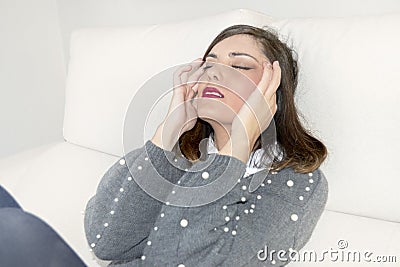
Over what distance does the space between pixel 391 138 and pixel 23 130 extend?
1.68 metres

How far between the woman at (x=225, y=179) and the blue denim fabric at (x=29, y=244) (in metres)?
0.11

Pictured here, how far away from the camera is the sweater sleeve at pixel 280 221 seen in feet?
2.98

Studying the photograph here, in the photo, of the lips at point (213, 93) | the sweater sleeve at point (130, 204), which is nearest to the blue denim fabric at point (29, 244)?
the sweater sleeve at point (130, 204)

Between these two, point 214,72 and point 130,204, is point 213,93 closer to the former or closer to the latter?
point 214,72

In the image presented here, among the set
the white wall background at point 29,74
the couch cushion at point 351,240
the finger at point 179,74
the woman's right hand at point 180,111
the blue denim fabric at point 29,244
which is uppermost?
the finger at point 179,74

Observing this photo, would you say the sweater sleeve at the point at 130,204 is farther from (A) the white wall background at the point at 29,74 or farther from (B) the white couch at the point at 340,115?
(A) the white wall background at the point at 29,74

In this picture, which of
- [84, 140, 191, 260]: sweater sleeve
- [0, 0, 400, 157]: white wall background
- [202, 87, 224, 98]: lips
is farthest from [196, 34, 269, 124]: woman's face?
[0, 0, 400, 157]: white wall background

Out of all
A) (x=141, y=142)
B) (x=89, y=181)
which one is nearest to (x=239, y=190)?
(x=141, y=142)

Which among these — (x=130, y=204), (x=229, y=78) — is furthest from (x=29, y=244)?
(x=229, y=78)

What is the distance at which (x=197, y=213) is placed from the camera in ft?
3.00

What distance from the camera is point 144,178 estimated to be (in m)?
0.99

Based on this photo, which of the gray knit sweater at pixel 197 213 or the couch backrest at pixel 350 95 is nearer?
the gray knit sweater at pixel 197 213

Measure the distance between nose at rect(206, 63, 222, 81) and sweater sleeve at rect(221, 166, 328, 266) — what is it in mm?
202

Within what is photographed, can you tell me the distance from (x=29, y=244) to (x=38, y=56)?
1.56 meters
